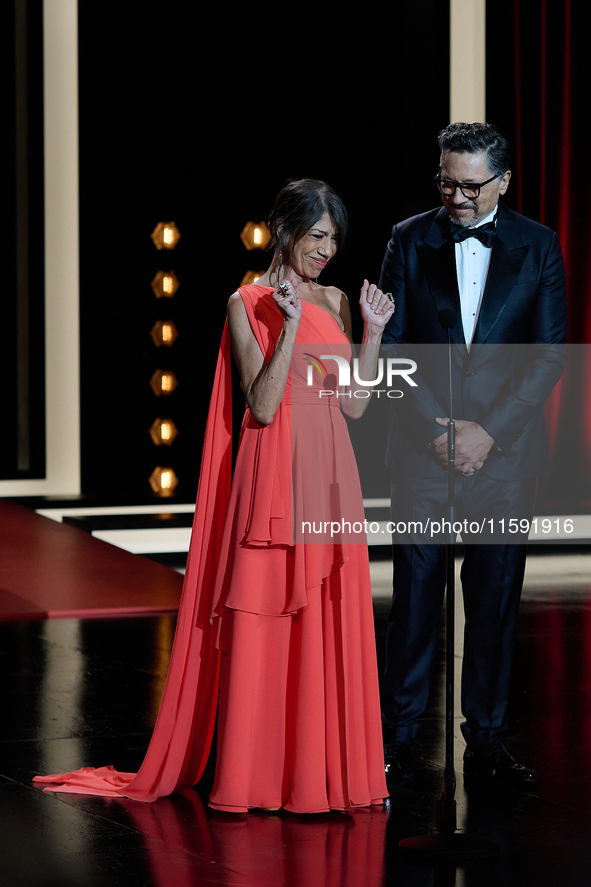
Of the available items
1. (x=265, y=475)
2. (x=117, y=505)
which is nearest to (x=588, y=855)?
(x=265, y=475)

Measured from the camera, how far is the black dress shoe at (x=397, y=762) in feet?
9.10

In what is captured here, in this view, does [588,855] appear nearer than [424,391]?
Yes

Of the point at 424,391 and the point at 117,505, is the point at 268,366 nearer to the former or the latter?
the point at 424,391

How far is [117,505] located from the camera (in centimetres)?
810

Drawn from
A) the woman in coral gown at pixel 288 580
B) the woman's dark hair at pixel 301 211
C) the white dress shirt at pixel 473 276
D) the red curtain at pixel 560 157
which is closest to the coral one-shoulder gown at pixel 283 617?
the woman in coral gown at pixel 288 580

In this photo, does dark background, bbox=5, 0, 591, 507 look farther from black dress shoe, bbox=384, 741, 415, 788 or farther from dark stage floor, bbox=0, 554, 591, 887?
black dress shoe, bbox=384, 741, 415, 788

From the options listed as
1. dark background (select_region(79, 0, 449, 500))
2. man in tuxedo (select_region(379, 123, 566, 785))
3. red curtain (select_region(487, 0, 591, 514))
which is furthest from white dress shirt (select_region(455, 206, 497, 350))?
dark background (select_region(79, 0, 449, 500))

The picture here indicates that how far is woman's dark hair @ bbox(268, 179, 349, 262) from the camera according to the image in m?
2.54

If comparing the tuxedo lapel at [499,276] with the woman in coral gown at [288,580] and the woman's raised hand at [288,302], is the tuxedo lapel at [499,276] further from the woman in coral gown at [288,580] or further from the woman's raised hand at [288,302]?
the woman's raised hand at [288,302]

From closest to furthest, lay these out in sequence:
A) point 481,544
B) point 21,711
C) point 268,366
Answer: point 268,366, point 481,544, point 21,711

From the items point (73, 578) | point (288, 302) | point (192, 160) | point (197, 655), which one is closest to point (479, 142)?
point (288, 302)

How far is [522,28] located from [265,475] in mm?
6454

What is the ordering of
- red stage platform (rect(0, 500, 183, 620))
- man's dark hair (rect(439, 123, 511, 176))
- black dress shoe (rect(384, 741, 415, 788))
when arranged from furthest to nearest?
1. red stage platform (rect(0, 500, 183, 620))
2. black dress shoe (rect(384, 741, 415, 788))
3. man's dark hair (rect(439, 123, 511, 176))

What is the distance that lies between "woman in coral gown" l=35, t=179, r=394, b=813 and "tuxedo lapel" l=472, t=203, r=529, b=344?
1.13 feet
